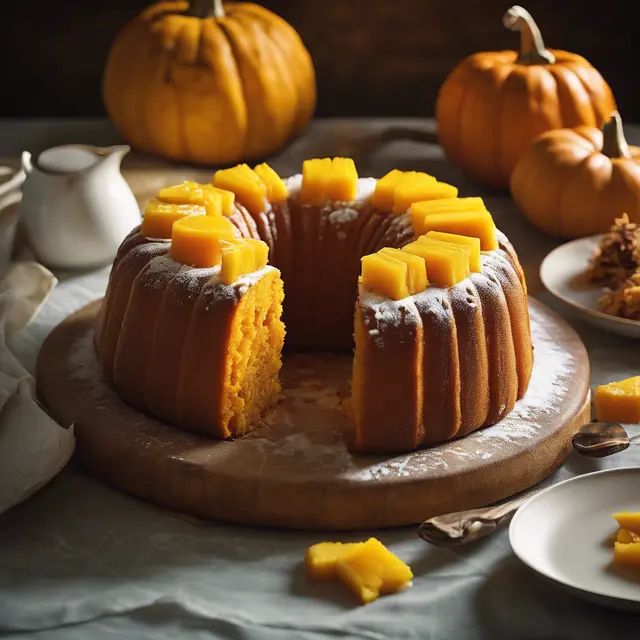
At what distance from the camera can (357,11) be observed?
3938mm

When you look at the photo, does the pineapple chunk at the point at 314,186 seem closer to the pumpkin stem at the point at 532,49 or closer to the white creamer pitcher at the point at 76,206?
the white creamer pitcher at the point at 76,206

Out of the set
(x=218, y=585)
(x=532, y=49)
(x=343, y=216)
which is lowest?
(x=218, y=585)

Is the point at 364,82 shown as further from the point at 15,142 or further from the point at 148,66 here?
the point at 15,142

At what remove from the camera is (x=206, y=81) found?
3.31 metres

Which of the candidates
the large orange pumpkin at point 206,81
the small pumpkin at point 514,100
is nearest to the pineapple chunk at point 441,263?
the small pumpkin at point 514,100

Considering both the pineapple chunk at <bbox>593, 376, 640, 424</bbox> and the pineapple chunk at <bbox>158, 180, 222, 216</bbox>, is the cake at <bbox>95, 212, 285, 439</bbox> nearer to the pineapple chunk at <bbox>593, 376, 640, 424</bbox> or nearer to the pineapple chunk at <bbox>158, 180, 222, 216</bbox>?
the pineapple chunk at <bbox>158, 180, 222, 216</bbox>

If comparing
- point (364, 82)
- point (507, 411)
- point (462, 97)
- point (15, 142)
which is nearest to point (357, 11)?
point (364, 82)

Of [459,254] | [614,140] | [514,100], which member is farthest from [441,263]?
[514,100]

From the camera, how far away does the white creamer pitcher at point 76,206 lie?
2732 mm

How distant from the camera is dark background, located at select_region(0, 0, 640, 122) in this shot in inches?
154

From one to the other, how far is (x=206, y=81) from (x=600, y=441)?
1858mm

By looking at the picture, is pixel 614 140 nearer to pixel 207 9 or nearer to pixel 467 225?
pixel 467 225

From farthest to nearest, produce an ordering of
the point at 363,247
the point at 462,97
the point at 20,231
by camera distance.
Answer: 1. the point at 462,97
2. the point at 20,231
3. the point at 363,247

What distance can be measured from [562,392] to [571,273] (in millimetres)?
670
